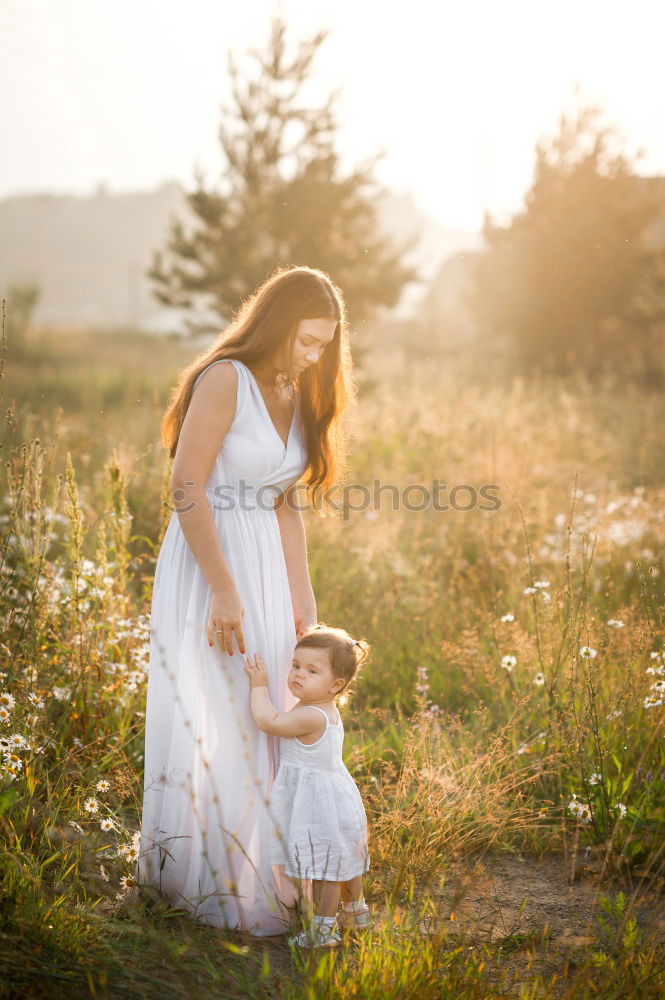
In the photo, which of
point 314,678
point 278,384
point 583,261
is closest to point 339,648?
point 314,678

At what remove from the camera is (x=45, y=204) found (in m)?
143

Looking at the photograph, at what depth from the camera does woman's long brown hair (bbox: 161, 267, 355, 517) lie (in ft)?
8.56

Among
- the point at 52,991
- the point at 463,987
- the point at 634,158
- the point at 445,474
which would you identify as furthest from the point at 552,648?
the point at 634,158

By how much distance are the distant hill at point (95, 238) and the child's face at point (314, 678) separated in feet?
374

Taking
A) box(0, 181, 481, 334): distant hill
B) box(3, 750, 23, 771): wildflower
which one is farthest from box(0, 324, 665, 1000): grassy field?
box(0, 181, 481, 334): distant hill

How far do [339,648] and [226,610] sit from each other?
35 centimetres

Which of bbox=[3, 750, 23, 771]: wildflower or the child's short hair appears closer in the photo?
the child's short hair

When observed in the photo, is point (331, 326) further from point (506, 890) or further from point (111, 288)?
point (111, 288)

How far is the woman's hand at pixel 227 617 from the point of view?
245cm

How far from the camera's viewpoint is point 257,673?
2.51 m

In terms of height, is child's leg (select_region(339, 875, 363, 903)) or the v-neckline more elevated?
the v-neckline

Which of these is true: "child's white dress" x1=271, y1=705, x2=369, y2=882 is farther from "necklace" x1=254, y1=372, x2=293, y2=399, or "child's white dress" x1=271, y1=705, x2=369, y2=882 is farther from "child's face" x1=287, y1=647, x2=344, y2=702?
"necklace" x1=254, y1=372, x2=293, y2=399

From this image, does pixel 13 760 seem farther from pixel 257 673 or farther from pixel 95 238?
pixel 95 238

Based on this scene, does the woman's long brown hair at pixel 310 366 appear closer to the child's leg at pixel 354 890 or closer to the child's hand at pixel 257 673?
the child's hand at pixel 257 673
